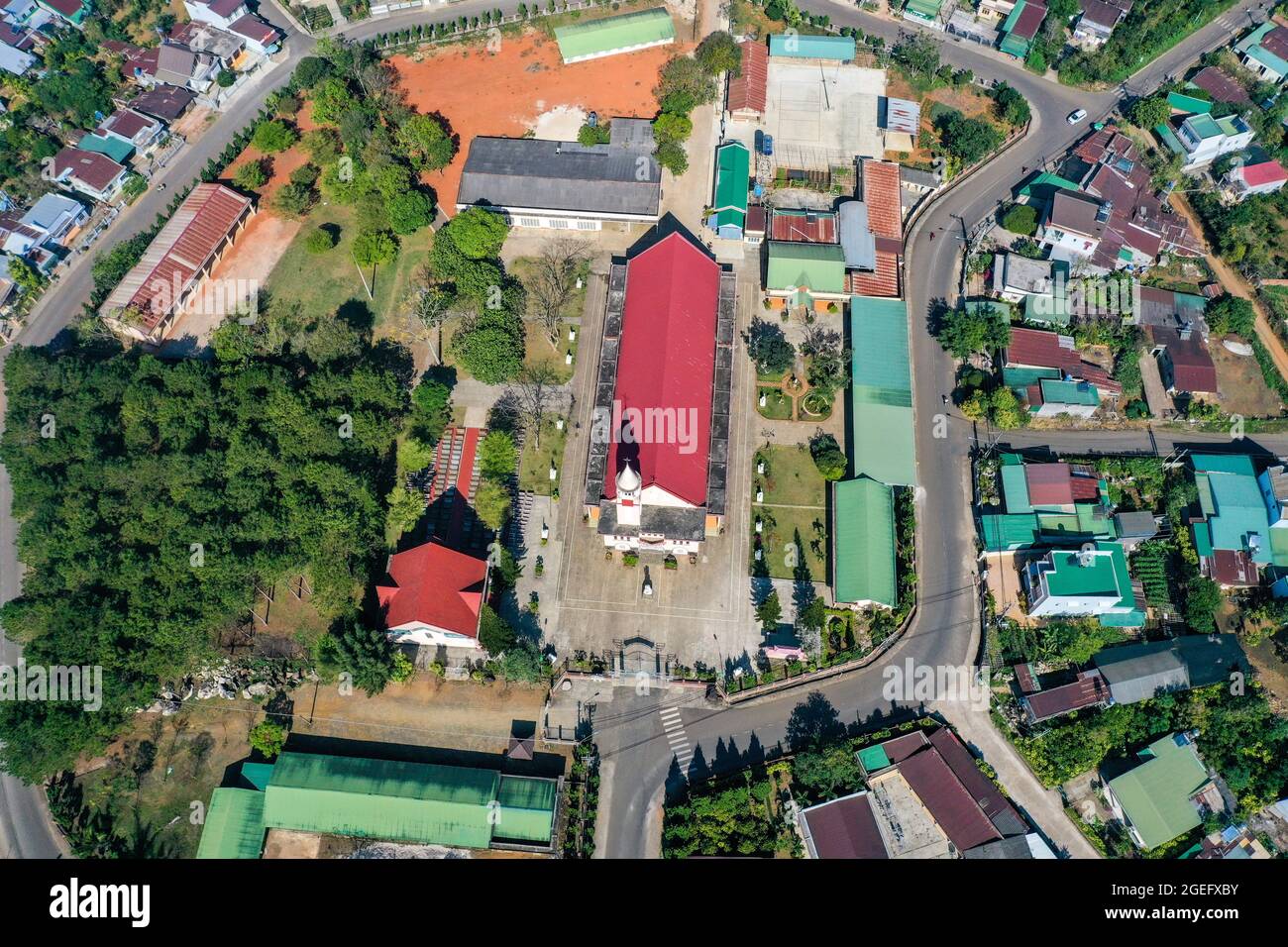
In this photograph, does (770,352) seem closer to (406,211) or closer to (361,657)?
(406,211)

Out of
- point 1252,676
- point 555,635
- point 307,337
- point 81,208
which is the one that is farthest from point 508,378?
point 1252,676

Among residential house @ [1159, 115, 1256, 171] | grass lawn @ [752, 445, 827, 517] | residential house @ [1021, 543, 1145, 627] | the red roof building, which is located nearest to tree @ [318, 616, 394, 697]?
the red roof building

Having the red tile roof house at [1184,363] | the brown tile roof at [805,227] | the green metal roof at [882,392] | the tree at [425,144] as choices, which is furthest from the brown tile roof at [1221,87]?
the tree at [425,144]

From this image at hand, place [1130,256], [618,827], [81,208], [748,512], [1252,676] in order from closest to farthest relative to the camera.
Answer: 1. [618,827]
2. [1252,676]
3. [748,512]
4. [1130,256]
5. [81,208]

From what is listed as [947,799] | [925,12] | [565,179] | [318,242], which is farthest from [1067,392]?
[318,242]

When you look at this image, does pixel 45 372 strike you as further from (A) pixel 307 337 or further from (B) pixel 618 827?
(B) pixel 618 827

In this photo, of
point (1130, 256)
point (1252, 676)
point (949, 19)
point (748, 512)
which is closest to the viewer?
point (1252, 676)

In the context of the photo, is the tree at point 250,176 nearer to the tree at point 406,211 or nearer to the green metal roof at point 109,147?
the green metal roof at point 109,147
